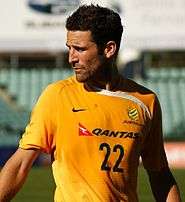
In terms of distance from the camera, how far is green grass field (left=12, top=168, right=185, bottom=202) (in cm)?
1572

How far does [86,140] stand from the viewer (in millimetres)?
Result: 4246

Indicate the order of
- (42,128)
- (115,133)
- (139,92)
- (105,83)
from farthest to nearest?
(139,92), (105,83), (115,133), (42,128)

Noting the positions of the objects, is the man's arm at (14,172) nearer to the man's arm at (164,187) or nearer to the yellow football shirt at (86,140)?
the yellow football shirt at (86,140)

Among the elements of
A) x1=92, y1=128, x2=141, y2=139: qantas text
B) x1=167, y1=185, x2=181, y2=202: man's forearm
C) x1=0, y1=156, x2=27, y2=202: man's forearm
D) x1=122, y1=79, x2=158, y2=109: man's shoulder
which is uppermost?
x1=122, y1=79, x2=158, y2=109: man's shoulder

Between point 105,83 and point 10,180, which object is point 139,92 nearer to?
point 105,83

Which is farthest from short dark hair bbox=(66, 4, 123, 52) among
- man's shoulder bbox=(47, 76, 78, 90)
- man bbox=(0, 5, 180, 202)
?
man's shoulder bbox=(47, 76, 78, 90)

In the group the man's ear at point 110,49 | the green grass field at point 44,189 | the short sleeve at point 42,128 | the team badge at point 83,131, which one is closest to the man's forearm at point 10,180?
the short sleeve at point 42,128

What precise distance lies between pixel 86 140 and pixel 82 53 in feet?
1.35

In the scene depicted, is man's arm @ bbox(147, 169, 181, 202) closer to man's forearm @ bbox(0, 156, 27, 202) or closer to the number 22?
the number 22

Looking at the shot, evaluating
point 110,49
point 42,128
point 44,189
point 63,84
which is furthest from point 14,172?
point 44,189

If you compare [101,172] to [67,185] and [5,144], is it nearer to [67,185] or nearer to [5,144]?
[67,185]

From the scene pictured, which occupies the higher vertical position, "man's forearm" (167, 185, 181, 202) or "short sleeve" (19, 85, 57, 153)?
"short sleeve" (19, 85, 57, 153)

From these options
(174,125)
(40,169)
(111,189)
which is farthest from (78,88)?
(174,125)

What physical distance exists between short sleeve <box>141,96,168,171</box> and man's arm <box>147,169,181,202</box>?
36mm
